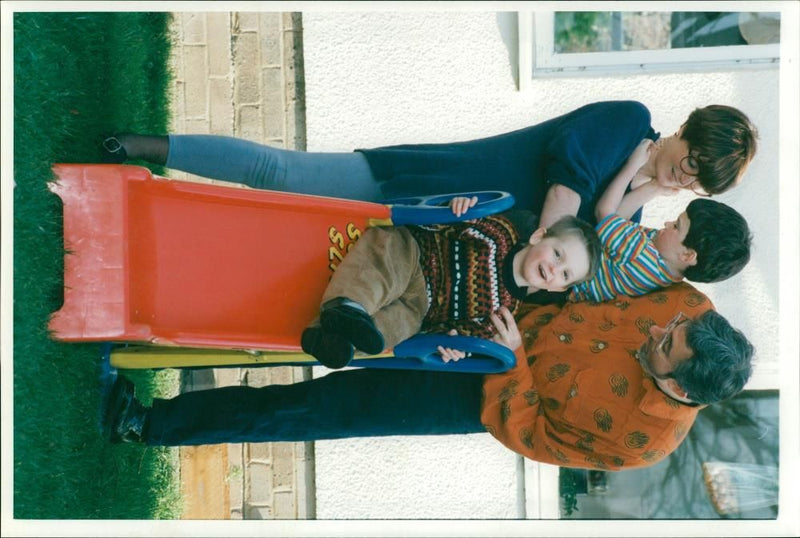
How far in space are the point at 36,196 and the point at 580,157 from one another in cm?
128

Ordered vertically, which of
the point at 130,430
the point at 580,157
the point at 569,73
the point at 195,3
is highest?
the point at 195,3

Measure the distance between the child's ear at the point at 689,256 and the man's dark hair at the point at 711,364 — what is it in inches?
5.9

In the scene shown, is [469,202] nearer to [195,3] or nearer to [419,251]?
[419,251]

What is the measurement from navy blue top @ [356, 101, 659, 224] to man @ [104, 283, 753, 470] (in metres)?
0.29

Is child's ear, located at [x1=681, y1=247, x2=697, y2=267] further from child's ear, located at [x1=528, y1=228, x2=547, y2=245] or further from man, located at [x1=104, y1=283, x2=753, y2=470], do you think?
child's ear, located at [x1=528, y1=228, x2=547, y2=245]

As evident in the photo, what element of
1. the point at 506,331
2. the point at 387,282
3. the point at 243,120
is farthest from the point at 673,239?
the point at 243,120

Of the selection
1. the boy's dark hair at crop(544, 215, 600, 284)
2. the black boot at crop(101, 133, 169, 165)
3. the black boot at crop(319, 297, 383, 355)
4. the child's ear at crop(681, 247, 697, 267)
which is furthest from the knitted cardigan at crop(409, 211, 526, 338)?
the black boot at crop(101, 133, 169, 165)

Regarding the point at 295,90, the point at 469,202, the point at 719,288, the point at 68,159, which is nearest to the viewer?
the point at 469,202

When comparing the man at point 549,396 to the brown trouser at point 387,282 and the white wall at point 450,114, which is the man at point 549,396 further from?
the white wall at point 450,114

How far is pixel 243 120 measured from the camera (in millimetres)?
2459

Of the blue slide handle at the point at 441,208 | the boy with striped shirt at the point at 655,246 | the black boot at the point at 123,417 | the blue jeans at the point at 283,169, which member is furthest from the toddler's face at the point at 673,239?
the black boot at the point at 123,417

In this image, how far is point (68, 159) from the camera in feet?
5.90

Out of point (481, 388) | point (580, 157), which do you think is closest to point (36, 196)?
point (481, 388)

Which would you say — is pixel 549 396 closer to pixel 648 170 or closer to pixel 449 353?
pixel 449 353
